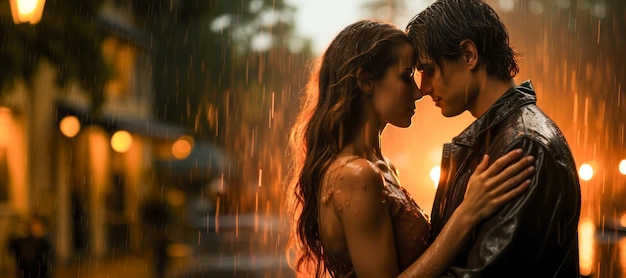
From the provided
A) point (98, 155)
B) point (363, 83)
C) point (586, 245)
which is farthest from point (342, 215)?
point (98, 155)

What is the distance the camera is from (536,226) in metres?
3.57

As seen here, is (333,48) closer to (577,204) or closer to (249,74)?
(577,204)

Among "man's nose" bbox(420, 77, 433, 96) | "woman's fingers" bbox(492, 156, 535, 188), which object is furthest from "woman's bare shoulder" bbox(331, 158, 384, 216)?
"woman's fingers" bbox(492, 156, 535, 188)

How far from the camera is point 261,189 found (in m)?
64.9

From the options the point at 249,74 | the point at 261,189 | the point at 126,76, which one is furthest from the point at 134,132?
the point at 261,189

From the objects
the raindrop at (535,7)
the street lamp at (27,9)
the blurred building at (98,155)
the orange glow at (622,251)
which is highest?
the raindrop at (535,7)

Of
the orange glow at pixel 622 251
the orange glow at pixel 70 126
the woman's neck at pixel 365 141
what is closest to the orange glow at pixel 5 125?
the orange glow at pixel 70 126

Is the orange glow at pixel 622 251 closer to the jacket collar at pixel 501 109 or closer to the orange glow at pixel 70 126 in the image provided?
the orange glow at pixel 70 126

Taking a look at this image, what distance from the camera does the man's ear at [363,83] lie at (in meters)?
4.41

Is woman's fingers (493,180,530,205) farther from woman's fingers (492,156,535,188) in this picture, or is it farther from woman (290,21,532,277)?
woman (290,21,532,277)

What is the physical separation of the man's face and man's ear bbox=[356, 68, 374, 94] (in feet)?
0.82

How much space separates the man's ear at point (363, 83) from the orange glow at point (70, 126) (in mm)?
18056

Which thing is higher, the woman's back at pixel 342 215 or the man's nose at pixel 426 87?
the man's nose at pixel 426 87

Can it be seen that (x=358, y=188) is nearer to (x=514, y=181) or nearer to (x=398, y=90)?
(x=398, y=90)
